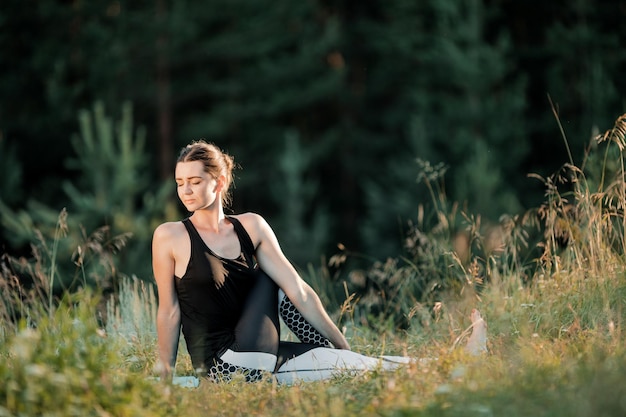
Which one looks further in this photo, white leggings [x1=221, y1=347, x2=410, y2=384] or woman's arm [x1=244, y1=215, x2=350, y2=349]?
woman's arm [x1=244, y1=215, x2=350, y2=349]

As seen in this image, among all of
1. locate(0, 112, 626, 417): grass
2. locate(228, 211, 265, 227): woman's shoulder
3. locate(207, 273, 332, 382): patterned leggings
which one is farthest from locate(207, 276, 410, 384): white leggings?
locate(228, 211, 265, 227): woman's shoulder

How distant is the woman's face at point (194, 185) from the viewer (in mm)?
3832

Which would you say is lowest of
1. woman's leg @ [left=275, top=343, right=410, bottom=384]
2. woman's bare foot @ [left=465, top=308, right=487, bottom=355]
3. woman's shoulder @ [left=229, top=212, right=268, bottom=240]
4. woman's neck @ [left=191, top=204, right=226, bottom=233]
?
woman's leg @ [left=275, top=343, right=410, bottom=384]

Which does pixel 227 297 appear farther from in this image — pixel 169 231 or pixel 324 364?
pixel 324 364

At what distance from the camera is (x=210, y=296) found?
3818 mm

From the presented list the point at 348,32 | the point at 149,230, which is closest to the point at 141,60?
the point at 348,32

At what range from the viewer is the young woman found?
12.4ft

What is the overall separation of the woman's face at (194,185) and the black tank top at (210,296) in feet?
0.31

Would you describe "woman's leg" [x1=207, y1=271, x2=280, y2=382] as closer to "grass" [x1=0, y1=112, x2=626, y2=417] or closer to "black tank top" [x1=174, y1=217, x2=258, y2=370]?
"black tank top" [x1=174, y1=217, x2=258, y2=370]

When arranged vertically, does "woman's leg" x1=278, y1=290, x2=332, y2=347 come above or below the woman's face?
below

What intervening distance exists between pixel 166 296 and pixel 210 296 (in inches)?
7.6

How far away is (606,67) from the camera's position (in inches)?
655

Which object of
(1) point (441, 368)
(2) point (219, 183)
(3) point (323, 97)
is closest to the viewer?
(1) point (441, 368)

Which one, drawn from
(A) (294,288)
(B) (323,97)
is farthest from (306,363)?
(B) (323,97)
